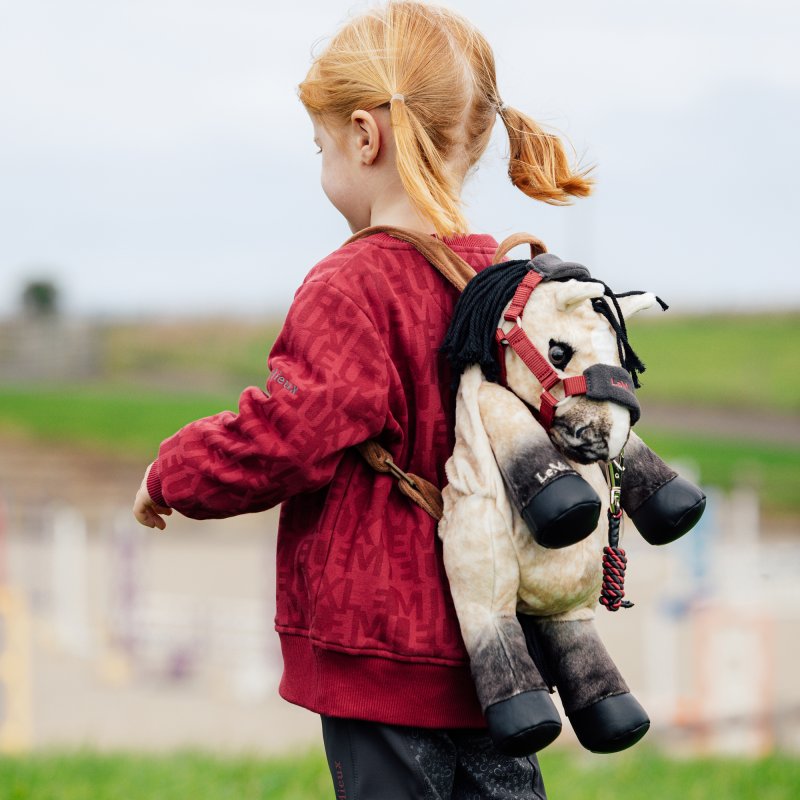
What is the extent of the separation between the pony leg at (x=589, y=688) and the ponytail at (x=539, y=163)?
581 millimetres

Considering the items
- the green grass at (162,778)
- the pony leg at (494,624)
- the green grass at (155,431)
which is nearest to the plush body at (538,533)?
the pony leg at (494,624)

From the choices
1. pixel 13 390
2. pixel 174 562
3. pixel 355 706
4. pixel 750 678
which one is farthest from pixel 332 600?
pixel 13 390

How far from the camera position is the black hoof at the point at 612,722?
58.7 inches

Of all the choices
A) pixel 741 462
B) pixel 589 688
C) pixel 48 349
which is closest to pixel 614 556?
pixel 589 688

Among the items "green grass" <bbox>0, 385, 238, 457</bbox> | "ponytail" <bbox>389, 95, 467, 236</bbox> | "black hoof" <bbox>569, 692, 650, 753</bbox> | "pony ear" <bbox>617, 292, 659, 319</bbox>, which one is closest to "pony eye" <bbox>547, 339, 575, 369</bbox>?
"pony ear" <bbox>617, 292, 659, 319</bbox>

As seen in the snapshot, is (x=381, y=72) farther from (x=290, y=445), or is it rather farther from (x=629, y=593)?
(x=629, y=593)

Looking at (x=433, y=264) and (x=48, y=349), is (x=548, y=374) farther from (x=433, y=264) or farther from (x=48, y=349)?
(x=48, y=349)

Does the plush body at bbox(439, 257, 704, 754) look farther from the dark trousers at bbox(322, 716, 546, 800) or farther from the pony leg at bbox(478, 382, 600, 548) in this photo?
the dark trousers at bbox(322, 716, 546, 800)

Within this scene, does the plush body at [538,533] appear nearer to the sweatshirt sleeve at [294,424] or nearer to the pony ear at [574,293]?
the pony ear at [574,293]

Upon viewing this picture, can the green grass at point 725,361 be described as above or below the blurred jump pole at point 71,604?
below

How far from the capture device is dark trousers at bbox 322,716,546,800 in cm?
150

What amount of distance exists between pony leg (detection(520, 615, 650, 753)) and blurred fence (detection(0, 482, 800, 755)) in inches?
132

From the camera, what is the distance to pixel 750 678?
741 centimetres

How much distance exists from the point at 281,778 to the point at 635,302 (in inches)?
90.3
